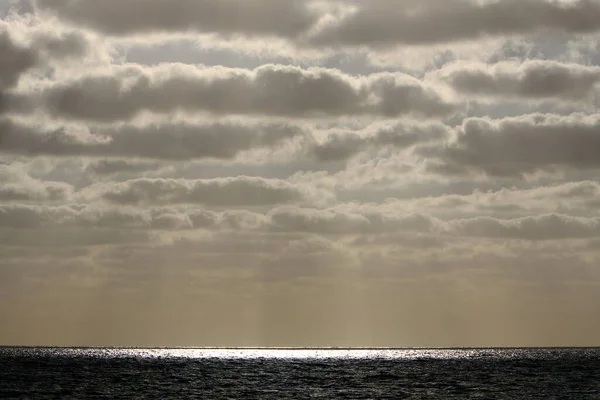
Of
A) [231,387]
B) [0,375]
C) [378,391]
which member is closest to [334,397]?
[378,391]

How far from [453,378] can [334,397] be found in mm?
42973

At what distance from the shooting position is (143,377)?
136 metres

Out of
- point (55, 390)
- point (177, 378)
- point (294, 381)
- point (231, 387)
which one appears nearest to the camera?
point (55, 390)

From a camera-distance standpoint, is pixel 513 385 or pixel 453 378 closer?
pixel 513 385

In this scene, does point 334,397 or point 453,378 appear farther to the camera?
point 453,378

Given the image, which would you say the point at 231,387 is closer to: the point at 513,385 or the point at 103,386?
the point at 103,386

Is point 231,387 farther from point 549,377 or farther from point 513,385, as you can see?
point 549,377

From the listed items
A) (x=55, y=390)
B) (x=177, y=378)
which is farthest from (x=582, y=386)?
(x=55, y=390)

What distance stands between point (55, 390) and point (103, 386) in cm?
947

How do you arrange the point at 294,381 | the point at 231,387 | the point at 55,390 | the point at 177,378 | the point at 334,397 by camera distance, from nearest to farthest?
the point at 334,397, the point at 55,390, the point at 231,387, the point at 294,381, the point at 177,378

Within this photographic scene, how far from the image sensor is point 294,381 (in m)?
124

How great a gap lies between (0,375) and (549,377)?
81.2 metres

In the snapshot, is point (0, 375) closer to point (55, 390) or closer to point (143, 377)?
point (143, 377)

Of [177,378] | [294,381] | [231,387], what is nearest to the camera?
[231,387]
